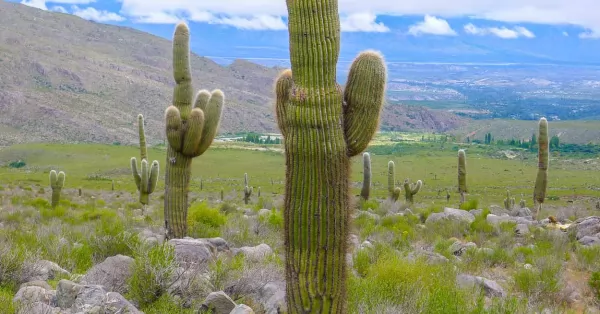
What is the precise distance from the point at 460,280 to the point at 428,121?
188m

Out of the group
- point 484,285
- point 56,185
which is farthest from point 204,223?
point 56,185

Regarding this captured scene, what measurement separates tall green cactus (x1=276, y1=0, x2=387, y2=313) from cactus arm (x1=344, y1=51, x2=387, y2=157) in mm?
103

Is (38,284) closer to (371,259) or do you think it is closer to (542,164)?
(371,259)

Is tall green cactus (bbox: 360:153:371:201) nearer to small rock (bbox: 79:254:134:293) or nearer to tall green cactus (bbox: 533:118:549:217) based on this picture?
tall green cactus (bbox: 533:118:549:217)

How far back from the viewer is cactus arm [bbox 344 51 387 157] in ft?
22.8

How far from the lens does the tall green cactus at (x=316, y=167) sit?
665 cm

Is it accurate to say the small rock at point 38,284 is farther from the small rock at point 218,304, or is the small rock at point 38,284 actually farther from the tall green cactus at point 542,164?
the tall green cactus at point 542,164

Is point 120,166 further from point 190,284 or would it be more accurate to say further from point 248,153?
point 190,284

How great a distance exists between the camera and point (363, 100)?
23.0ft

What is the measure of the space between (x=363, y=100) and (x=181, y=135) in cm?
700

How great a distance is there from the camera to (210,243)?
1221 cm

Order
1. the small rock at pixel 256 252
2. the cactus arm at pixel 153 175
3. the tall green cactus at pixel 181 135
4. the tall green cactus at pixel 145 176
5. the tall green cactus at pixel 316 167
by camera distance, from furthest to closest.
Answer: the tall green cactus at pixel 145 176 → the cactus arm at pixel 153 175 → the tall green cactus at pixel 181 135 → the small rock at pixel 256 252 → the tall green cactus at pixel 316 167

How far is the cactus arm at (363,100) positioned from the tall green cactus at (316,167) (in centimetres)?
10

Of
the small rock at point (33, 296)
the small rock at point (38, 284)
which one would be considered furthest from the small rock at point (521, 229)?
the small rock at point (33, 296)
